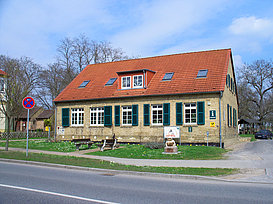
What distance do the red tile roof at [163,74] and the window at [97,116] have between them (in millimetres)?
1205

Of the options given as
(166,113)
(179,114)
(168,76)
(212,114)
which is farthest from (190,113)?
A: (168,76)

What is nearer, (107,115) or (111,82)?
(107,115)

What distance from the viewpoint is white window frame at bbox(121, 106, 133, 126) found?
26.5 metres

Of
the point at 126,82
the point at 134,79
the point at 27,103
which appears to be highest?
the point at 134,79

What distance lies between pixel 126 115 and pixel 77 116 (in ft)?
16.6

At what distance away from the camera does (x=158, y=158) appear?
1645 cm

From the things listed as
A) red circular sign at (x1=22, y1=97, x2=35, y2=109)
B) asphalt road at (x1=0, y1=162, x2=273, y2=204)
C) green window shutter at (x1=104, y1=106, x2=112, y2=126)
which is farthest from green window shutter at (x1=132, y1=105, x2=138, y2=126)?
asphalt road at (x1=0, y1=162, x2=273, y2=204)

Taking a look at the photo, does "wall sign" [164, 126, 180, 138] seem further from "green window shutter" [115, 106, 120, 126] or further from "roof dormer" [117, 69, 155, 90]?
"green window shutter" [115, 106, 120, 126]

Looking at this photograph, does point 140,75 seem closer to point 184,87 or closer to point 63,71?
point 184,87

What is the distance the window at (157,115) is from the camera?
25297 millimetres

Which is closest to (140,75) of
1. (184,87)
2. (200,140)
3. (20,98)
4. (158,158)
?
(184,87)

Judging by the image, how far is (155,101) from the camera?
25.5 metres

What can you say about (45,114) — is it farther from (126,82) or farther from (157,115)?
(157,115)

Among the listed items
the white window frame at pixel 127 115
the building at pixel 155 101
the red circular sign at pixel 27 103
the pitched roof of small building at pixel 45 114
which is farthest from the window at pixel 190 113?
the pitched roof of small building at pixel 45 114
